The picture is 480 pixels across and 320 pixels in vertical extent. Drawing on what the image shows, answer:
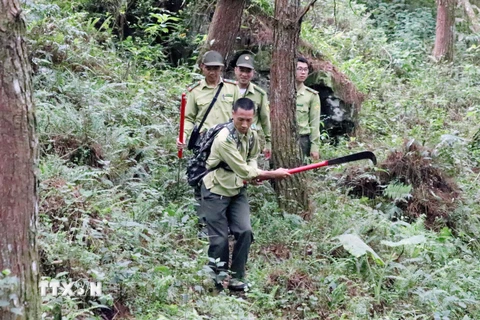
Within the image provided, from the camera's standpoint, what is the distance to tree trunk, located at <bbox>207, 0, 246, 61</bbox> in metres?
9.92

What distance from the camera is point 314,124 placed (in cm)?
866

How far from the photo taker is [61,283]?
4684mm

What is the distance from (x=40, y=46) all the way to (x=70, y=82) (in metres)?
1.17

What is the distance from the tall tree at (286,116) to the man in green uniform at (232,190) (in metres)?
1.27

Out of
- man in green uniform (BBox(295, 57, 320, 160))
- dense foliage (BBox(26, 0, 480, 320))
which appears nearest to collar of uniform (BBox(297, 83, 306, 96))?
man in green uniform (BBox(295, 57, 320, 160))

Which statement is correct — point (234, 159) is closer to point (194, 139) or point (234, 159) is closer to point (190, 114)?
point (194, 139)

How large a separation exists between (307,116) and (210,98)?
2.14 metres

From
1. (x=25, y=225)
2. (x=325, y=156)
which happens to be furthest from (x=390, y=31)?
(x=25, y=225)

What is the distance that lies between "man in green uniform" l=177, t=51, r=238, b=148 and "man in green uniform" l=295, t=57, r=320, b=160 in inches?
68.3

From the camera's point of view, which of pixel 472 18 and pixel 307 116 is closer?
pixel 307 116

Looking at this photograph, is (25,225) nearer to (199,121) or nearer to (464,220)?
(199,121)

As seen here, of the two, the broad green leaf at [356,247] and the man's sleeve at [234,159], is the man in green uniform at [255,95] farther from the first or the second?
the broad green leaf at [356,247]

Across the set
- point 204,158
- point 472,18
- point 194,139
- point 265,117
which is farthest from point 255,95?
point 472,18

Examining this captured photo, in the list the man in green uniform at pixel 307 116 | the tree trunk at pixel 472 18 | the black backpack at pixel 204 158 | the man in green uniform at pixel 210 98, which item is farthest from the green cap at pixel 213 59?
the tree trunk at pixel 472 18
